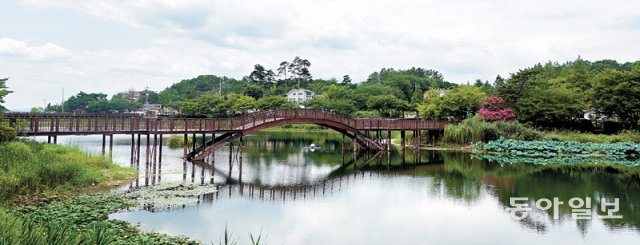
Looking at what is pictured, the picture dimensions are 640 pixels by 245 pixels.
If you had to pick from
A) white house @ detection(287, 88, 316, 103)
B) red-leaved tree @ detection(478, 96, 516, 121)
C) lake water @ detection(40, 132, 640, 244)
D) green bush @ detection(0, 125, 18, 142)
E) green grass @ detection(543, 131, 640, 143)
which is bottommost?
lake water @ detection(40, 132, 640, 244)

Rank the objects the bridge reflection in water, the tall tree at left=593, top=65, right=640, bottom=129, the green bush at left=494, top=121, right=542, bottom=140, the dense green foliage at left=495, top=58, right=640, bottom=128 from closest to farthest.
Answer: the bridge reflection in water, the tall tree at left=593, top=65, right=640, bottom=129, the dense green foliage at left=495, top=58, right=640, bottom=128, the green bush at left=494, top=121, right=542, bottom=140

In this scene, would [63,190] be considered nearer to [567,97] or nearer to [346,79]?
[567,97]

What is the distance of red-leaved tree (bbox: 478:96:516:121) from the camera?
45938 millimetres

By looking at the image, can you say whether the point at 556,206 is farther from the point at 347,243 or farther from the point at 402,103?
the point at 402,103

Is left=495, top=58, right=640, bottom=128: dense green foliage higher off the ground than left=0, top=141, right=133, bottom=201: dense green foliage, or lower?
higher

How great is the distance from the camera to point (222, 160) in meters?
32.7

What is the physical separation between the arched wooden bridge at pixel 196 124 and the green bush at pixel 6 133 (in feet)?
5.13

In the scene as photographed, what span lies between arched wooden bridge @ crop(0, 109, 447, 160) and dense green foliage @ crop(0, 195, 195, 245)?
25.4ft

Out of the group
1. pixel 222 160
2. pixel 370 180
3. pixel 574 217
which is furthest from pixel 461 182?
pixel 222 160

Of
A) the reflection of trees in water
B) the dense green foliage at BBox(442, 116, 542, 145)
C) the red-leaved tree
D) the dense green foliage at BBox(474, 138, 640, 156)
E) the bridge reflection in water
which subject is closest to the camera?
the reflection of trees in water

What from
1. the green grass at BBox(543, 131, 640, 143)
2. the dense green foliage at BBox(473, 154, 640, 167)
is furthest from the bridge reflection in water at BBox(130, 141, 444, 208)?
the green grass at BBox(543, 131, 640, 143)

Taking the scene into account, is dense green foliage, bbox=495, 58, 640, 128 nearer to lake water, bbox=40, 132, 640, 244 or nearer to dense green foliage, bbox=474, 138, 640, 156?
dense green foliage, bbox=474, 138, 640, 156

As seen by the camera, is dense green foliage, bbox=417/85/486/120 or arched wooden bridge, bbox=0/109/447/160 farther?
dense green foliage, bbox=417/85/486/120

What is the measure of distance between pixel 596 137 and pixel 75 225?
1713 inches
